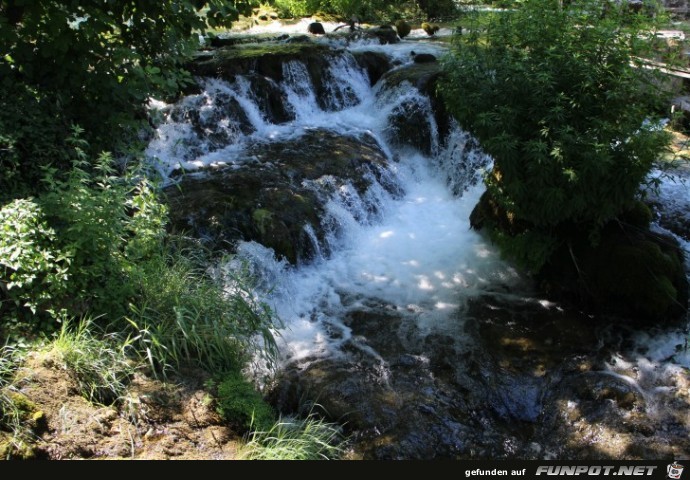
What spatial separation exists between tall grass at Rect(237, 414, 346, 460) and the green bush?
0.29ft

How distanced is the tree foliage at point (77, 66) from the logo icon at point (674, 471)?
19.1 ft

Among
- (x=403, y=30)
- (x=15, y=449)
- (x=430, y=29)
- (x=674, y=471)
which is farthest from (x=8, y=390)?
(x=430, y=29)

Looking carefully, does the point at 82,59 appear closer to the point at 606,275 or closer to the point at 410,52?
the point at 606,275

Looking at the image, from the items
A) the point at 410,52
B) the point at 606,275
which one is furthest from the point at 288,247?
the point at 410,52

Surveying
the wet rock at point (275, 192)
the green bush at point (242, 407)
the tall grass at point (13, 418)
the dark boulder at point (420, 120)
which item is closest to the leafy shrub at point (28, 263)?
the tall grass at point (13, 418)

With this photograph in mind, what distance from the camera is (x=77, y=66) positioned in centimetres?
505

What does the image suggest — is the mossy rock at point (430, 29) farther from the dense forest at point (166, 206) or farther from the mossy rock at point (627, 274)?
the mossy rock at point (627, 274)

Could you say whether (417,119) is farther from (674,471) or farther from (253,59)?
(674,471)

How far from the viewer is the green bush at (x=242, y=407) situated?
396 centimetres

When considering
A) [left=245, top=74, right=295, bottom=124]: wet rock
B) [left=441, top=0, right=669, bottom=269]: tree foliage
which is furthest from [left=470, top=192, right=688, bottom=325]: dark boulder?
[left=245, top=74, right=295, bottom=124]: wet rock

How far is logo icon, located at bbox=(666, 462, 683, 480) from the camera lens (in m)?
3.97

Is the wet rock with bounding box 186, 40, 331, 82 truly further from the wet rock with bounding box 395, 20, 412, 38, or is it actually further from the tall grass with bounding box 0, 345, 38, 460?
the tall grass with bounding box 0, 345, 38, 460

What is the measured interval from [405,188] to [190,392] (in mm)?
6884

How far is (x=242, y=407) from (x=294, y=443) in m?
0.55
